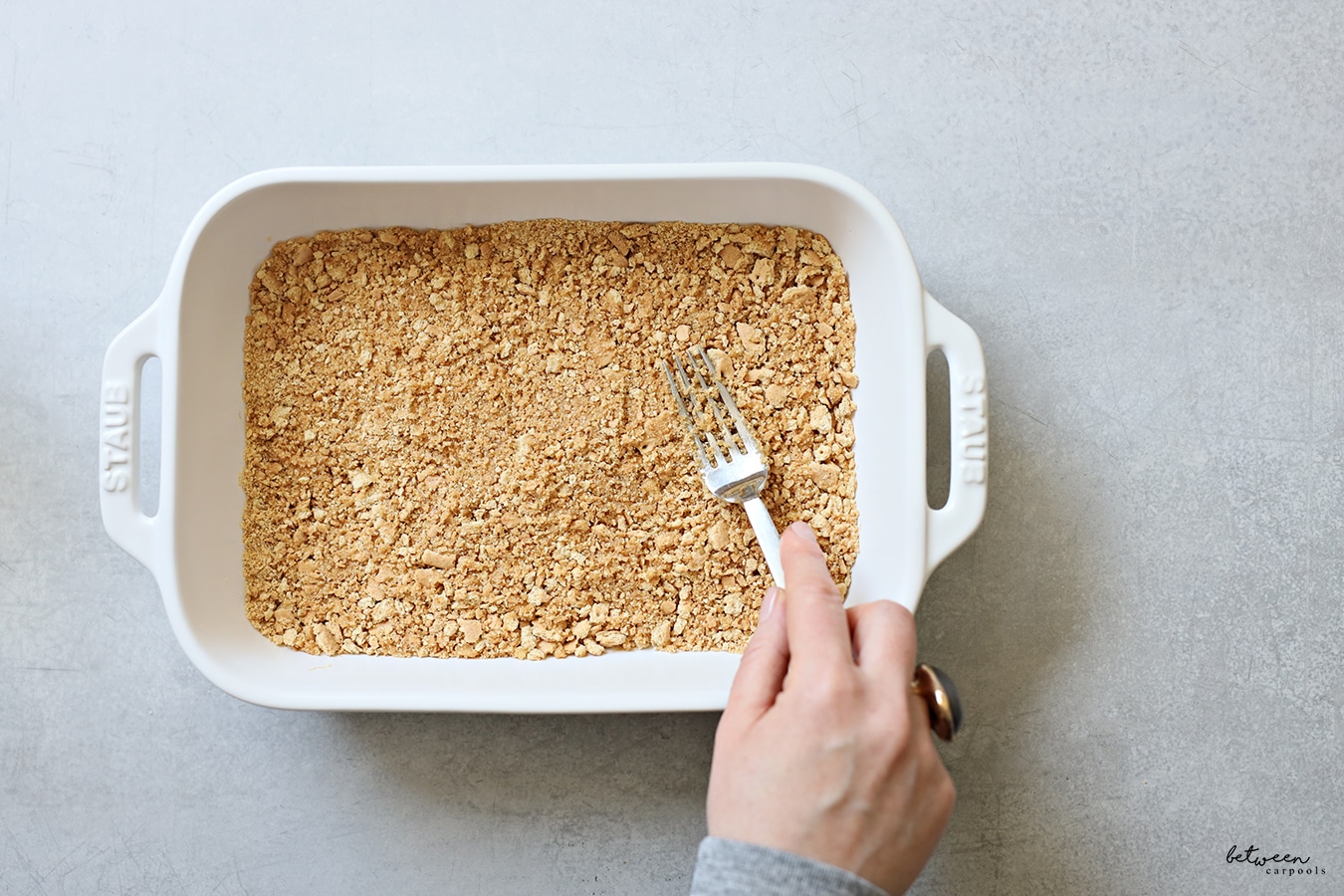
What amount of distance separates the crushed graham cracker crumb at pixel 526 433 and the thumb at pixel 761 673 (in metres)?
0.18

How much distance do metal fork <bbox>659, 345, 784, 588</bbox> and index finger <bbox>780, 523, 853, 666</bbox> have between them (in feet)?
0.24

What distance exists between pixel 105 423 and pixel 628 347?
580 mm

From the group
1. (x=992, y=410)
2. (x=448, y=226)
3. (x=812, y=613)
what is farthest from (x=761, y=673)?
(x=448, y=226)

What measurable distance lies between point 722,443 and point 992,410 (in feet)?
1.20

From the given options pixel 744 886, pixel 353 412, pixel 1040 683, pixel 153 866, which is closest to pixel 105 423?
pixel 353 412

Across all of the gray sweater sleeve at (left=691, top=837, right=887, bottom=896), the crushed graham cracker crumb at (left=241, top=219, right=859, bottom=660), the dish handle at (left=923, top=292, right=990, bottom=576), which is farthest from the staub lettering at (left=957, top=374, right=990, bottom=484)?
the gray sweater sleeve at (left=691, top=837, right=887, bottom=896)

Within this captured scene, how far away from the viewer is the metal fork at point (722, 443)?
1.00 m

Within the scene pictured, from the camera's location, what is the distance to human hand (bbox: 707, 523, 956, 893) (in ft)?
2.47

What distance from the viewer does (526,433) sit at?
3.42ft

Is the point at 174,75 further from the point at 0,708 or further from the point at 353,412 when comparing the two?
the point at 0,708

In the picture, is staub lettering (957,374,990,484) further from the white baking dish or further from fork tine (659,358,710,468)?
fork tine (659,358,710,468)

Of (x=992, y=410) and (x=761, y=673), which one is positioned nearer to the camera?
(x=761, y=673)

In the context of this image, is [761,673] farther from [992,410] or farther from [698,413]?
[992,410]

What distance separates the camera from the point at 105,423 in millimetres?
960
